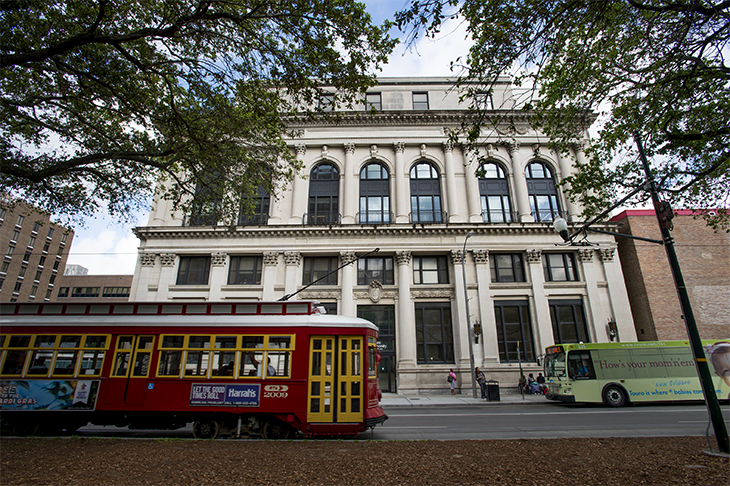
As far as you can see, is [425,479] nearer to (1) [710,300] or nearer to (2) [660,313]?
(2) [660,313]

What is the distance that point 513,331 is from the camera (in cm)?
2617

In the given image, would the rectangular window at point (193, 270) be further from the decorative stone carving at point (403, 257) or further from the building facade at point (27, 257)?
the building facade at point (27, 257)

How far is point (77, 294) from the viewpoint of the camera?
7094 centimetres

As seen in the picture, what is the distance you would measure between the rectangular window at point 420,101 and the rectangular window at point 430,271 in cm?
1409

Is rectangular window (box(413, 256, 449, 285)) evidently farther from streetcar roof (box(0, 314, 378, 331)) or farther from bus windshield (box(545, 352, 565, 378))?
streetcar roof (box(0, 314, 378, 331))

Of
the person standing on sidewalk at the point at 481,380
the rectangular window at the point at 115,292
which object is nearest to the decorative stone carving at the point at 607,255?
the person standing on sidewalk at the point at 481,380

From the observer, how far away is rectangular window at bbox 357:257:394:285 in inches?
1073

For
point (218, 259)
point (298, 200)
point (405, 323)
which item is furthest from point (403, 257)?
point (218, 259)

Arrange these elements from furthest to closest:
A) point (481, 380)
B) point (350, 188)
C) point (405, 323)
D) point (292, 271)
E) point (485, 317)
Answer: point (350, 188)
point (292, 271)
point (485, 317)
point (405, 323)
point (481, 380)

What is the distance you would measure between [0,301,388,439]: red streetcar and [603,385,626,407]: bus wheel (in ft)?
46.8

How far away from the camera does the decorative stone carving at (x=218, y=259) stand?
27.1 metres

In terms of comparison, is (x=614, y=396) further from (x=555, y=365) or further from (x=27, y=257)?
(x=27, y=257)

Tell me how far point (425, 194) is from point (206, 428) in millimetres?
23698

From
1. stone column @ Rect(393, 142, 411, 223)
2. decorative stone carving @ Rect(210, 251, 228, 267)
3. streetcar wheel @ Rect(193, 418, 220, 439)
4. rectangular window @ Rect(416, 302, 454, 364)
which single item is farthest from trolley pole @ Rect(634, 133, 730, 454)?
decorative stone carving @ Rect(210, 251, 228, 267)
